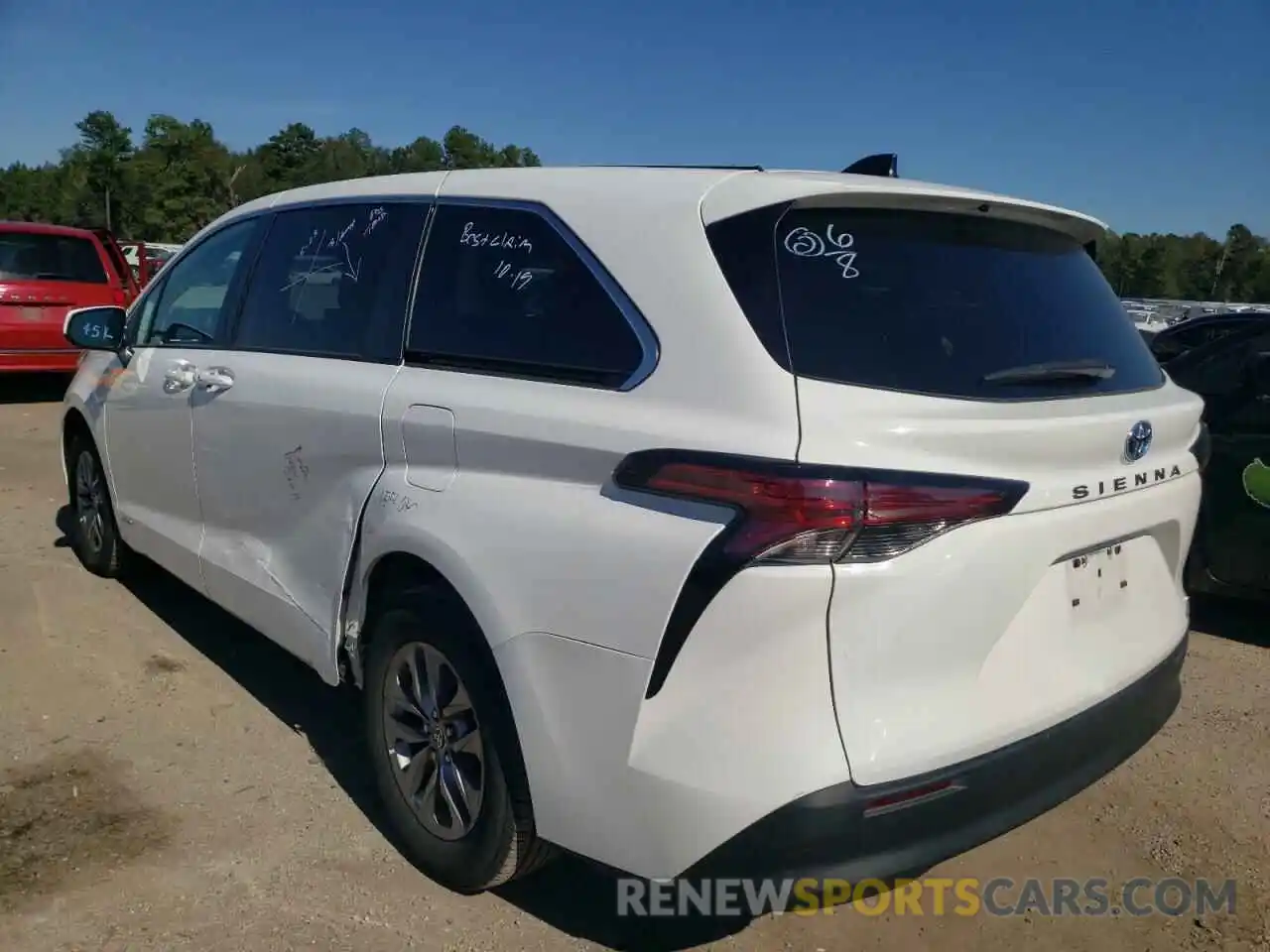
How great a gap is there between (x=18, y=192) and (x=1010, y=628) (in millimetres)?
102453

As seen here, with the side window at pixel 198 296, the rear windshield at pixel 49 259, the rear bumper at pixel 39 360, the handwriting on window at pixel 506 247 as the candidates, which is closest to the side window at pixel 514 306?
the handwriting on window at pixel 506 247

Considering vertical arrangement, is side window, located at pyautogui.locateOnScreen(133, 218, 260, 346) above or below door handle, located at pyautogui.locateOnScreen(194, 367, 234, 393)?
above

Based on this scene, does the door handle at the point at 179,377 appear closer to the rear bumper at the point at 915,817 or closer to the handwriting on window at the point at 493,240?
the handwriting on window at the point at 493,240

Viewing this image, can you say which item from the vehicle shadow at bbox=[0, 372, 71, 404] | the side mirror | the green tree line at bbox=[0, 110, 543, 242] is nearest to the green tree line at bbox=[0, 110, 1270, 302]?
the green tree line at bbox=[0, 110, 543, 242]

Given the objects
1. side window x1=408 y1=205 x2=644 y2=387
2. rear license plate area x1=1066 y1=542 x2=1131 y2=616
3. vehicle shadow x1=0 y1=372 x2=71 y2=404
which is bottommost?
vehicle shadow x1=0 y1=372 x2=71 y2=404

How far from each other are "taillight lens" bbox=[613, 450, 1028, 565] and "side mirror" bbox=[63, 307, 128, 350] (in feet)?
12.3

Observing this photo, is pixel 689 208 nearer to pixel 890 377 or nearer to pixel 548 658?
pixel 890 377

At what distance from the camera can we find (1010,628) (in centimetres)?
225

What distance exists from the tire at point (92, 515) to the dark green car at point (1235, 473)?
5044mm

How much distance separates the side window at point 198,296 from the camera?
4055 millimetres

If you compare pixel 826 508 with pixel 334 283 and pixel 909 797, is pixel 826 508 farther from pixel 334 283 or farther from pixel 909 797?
pixel 334 283

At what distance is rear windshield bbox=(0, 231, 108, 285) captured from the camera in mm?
Answer: 10727

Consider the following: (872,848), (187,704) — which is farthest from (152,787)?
(872,848)

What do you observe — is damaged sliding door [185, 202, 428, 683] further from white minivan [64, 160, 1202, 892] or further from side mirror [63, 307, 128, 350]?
side mirror [63, 307, 128, 350]
